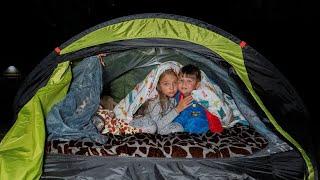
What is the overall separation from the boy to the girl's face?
4cm

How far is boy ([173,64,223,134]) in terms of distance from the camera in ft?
7.81

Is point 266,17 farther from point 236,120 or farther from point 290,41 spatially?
point 236,120

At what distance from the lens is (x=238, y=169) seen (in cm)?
195

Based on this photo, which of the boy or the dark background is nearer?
the boy

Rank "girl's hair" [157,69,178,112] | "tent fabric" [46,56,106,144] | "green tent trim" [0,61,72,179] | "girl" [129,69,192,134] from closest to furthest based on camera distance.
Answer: "green tent trim" [0,61,72,179], "tent fabric" [46,56,106,144], "girl" [129,69,192,134], "girl's hair" [157,69,178,112]

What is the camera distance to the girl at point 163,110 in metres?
2.37

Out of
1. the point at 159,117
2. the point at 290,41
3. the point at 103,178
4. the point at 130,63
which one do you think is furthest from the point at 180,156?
the point at 290,41

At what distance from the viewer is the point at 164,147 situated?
1.96 meters

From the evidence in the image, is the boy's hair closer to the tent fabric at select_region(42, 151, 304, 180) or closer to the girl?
the girl

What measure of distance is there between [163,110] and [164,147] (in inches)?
25.3

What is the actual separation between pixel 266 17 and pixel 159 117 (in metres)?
5.01

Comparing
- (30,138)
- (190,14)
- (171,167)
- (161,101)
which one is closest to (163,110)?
(161,101)

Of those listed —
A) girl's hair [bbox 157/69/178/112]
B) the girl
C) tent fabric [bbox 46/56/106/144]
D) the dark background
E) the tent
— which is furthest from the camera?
the dark background

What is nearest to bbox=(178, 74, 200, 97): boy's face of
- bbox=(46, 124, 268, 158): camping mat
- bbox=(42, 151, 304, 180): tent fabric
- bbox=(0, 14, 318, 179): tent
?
bbox=(0, 14, 318, 179): tent
